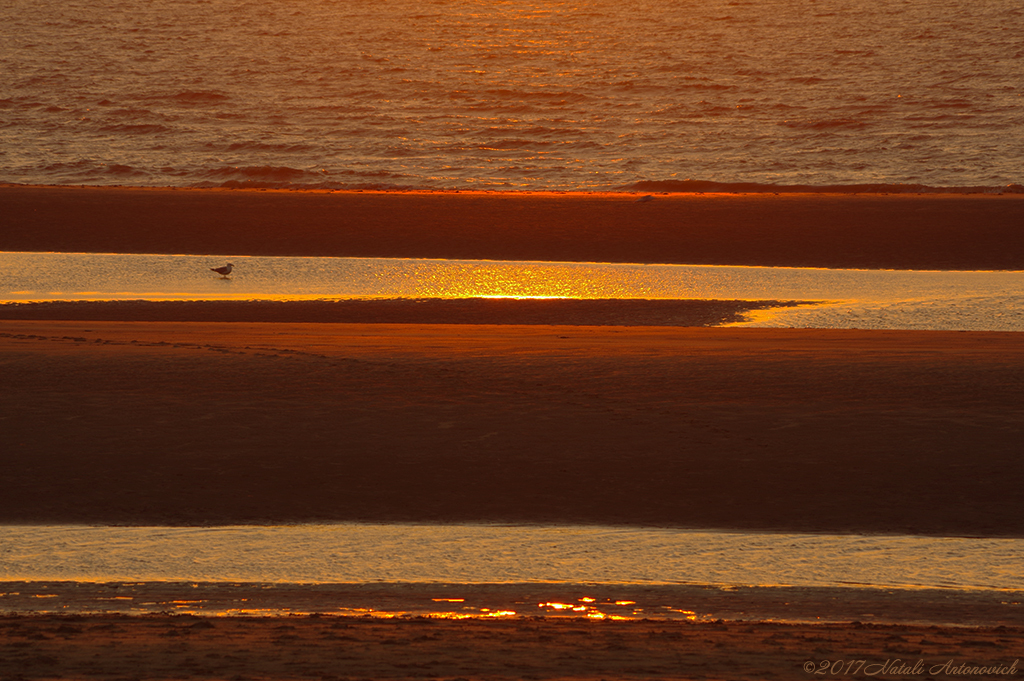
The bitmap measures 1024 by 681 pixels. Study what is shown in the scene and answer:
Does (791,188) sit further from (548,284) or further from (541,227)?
(548,284)

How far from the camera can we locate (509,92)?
40000 millimetres

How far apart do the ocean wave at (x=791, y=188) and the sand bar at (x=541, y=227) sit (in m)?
2.87

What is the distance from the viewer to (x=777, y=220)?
20422mm

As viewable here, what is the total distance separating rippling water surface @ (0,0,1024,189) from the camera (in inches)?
1190

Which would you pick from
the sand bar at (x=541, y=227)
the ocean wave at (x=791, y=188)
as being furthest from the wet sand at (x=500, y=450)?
the ocean wave at (x=791, y=188)

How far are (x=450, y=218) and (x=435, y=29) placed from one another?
27.1 m

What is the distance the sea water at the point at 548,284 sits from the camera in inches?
539

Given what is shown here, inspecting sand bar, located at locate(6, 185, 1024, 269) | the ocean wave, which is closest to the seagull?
sand bar, located at locate(6, 185, 1024, 269)

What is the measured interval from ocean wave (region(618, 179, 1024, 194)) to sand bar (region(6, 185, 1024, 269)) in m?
2.87

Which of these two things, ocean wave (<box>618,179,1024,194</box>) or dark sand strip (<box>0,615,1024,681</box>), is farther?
ocean wave (<box>618,179,1024,194</box>)

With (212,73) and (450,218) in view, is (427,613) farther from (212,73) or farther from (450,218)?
(212,73)

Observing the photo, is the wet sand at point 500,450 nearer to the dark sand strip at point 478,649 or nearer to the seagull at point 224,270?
the dark sand strip at point 478,649

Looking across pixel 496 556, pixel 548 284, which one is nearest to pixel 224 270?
pixel 548 284

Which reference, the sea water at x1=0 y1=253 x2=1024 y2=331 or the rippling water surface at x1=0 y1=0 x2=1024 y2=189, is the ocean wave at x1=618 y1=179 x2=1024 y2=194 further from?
the sea water at x1=0 y1=253 x2=1024 y2=331
